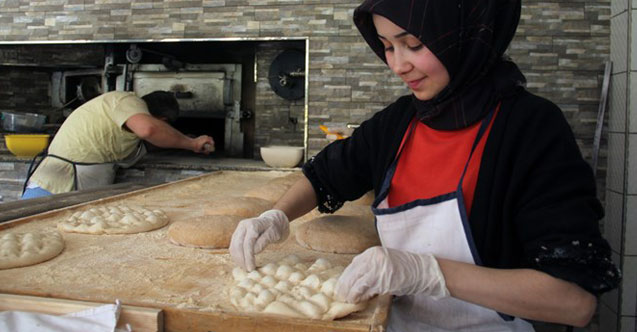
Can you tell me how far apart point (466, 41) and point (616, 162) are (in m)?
2.65

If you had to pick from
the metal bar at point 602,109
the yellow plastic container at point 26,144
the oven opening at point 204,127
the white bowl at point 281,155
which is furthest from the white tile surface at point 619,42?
the yellow plastic container at point 26,144

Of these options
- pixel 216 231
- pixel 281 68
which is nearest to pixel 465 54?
pixel 216 231

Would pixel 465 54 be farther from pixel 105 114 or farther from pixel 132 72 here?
pixel 132 72

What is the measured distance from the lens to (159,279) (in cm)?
126

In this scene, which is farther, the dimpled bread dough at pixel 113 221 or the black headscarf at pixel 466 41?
the dimpled bread dough at pixel 113 221

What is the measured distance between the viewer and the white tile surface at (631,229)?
3021mm

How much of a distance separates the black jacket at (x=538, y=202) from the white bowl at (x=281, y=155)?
8.52 feet

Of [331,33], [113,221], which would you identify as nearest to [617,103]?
[331,33]

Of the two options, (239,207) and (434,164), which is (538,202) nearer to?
(434,164)

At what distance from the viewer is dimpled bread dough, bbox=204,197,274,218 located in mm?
1974

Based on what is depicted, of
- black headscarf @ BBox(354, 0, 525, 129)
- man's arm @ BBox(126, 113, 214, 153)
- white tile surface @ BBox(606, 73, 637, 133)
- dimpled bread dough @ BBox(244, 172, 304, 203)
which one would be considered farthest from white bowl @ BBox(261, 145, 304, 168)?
black headscarf @ BBox(354, 0, 525, 129)

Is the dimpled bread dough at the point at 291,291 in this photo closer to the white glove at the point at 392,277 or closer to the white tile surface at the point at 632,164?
the white glove at the point at 392,277

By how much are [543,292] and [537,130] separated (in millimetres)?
361

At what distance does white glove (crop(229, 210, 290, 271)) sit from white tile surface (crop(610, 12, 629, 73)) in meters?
2.85
